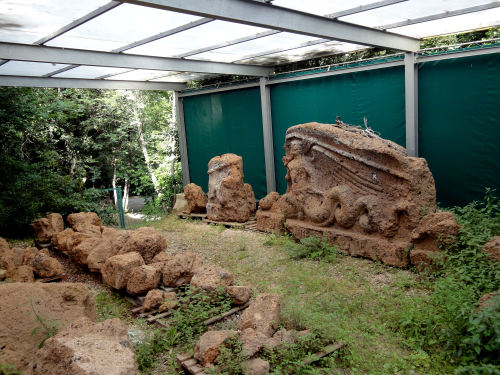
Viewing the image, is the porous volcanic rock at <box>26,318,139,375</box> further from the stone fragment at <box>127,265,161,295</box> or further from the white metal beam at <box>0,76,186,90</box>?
the white metal beam at <box>0,76,186,90</box>

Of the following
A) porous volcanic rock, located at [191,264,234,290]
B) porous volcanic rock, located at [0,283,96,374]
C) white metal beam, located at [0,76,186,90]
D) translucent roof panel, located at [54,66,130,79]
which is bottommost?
porous volcanic rock, located at [191,264,234,290]

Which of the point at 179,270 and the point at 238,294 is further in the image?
the point at 179,270

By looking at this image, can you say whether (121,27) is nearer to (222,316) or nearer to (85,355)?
(222,316)

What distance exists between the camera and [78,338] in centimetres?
370

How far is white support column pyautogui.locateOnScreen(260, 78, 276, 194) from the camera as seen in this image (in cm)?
1115

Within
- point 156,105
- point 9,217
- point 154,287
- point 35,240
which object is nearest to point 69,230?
point 35,240

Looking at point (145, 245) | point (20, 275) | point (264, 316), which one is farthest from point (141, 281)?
point (264, 316)

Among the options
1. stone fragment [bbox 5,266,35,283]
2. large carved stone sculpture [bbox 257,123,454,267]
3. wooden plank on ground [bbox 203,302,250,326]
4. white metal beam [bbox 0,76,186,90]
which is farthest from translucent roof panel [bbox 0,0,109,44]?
large carved stone sculpture [bbox 257,123,454,267]

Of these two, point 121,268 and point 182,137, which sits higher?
point 182,137

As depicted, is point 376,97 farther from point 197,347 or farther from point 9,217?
point 9,217

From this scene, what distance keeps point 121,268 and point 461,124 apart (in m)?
6.63

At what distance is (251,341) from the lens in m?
A: 4.28

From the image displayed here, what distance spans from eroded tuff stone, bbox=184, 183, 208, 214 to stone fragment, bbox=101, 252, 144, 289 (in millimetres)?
5302

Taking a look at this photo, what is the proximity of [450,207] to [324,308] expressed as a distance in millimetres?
4237
